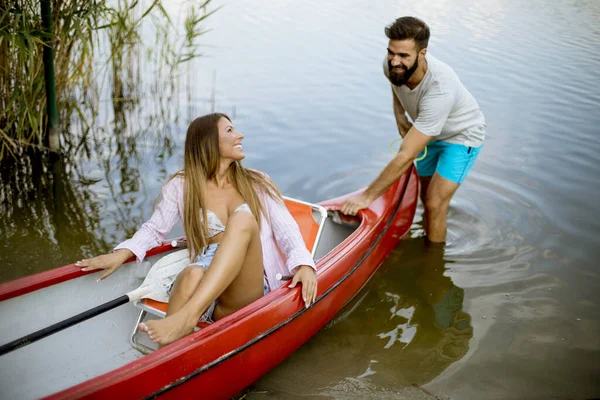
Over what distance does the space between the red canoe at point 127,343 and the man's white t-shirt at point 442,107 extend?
3.51ft

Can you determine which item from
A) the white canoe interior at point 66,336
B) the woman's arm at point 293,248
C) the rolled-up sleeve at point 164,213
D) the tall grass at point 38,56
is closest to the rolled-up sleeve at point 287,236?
Result: the woman's arm at point 293,248

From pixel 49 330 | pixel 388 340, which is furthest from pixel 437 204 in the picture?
pixel 49 330

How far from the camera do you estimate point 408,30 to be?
366 centimetres

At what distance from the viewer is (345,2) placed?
1237 cm

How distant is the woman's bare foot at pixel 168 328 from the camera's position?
2.45m

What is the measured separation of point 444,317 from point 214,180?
5.97 ft

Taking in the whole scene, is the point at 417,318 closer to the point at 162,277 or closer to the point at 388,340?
Answer: the point at 388,340

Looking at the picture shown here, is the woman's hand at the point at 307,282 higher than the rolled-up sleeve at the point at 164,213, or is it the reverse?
the rolled-up sleeve at the point at 164,213

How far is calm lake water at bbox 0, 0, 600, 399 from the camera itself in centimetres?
335

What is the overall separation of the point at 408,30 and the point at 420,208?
1981mm

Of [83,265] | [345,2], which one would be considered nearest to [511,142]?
[83,265]

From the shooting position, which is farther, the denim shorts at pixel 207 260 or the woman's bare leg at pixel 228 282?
the denim shorts at pixel 207 260

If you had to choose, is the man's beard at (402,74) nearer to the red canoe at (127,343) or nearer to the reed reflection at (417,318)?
the red canoe at (127,343)

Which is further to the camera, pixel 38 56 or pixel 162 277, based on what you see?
pixel 38 56
